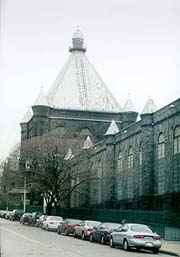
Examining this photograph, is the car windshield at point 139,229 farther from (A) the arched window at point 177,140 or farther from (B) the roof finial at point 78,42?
(B) the roof finial at point 78,42

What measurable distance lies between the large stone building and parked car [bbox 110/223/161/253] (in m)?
21.9

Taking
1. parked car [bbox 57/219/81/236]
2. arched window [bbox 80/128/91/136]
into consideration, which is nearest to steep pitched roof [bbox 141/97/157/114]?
parked car [bbox 57/219/81/236]

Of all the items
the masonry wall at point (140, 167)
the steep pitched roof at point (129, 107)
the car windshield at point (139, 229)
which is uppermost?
the steep pitched roof at point (129, 107)

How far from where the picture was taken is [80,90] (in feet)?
320

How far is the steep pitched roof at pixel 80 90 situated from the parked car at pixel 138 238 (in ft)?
230

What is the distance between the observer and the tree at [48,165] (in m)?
56.0

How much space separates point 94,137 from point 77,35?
2487 cm

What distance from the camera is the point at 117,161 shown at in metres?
64.8

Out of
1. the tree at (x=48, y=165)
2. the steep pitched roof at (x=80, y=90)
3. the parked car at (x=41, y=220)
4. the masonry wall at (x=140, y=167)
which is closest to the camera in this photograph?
the masonry wall at (x=140, y=167)

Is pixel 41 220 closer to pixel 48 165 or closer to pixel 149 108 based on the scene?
pixel 48 165

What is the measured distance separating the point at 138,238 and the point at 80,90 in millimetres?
74432

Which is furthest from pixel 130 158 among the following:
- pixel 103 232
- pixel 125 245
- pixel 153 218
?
pixel 125 245

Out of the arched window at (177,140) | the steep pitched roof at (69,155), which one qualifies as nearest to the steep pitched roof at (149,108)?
the arched window at (177,140)

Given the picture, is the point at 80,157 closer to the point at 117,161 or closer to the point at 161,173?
the point at 117,161
